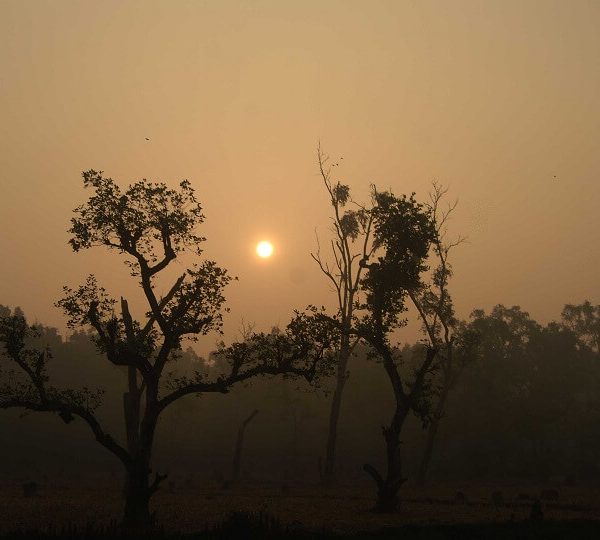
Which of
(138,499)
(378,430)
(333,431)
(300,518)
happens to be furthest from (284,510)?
(378,430)

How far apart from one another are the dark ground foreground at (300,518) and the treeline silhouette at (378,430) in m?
28.4

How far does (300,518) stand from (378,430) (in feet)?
221

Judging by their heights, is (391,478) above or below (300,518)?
above

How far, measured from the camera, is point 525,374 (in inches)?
3664

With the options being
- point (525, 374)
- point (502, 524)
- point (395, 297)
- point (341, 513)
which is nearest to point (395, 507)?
point (341, 513)

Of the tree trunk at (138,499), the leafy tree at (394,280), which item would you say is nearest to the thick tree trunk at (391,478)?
the leafy tree at (394,280)

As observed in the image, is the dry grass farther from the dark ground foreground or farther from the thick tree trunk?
the thick tree trunk

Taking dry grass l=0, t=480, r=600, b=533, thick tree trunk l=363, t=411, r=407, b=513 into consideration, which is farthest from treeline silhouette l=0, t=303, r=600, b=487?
thick tree trunk l=363, t=411, r=407, b=513

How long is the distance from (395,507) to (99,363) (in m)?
95.0

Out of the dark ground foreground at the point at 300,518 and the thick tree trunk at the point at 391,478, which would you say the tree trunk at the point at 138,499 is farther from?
the thick tree trunk at the point at 391,478

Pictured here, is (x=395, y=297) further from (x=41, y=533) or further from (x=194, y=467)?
(x=194, y=467)

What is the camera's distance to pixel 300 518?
93.9ft

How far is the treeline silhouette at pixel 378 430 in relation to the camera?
77188 millimetres

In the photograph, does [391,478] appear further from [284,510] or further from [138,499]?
[138,499]
